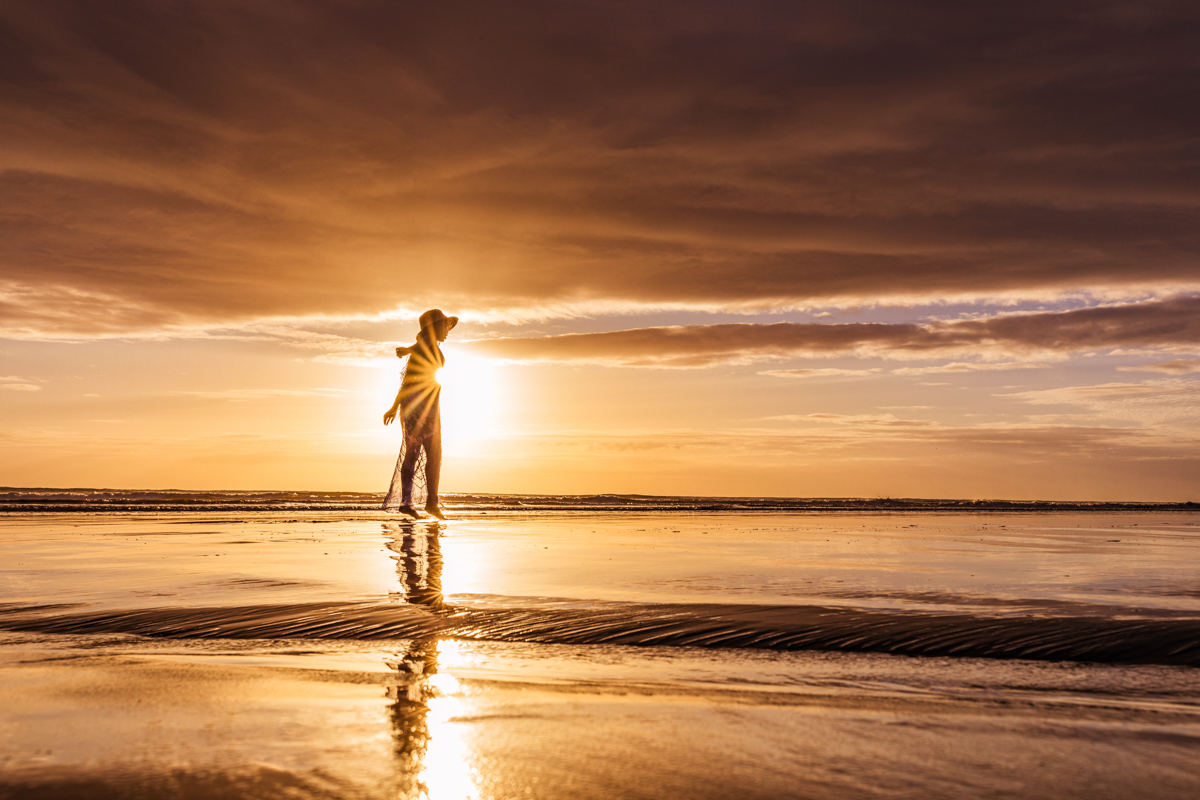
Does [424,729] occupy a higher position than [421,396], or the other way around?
[421,396]

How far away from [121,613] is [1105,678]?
18.7ft

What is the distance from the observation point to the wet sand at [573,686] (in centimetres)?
252

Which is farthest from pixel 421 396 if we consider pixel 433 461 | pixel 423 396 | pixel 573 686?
pixel 573 686

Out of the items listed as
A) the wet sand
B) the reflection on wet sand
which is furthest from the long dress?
the reflection on wet sand

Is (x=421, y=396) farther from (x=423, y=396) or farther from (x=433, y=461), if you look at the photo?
(x=433, y=461)

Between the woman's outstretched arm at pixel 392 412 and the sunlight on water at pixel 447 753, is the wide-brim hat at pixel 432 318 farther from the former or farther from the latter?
the sunlight on water at pixel 447 753

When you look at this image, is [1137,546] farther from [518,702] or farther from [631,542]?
[518,702]

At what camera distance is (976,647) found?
4738 mm

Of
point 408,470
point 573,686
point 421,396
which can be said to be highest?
point 421,396

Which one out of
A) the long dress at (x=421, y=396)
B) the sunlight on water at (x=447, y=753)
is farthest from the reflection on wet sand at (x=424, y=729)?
the long dress at (x=421, y=396)

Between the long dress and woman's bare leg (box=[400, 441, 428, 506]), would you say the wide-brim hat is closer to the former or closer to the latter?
the long dress

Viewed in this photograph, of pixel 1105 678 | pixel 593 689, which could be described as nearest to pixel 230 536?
pixel 593 689

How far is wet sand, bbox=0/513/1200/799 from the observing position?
2.52 metres

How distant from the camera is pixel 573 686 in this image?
3.75 metres
